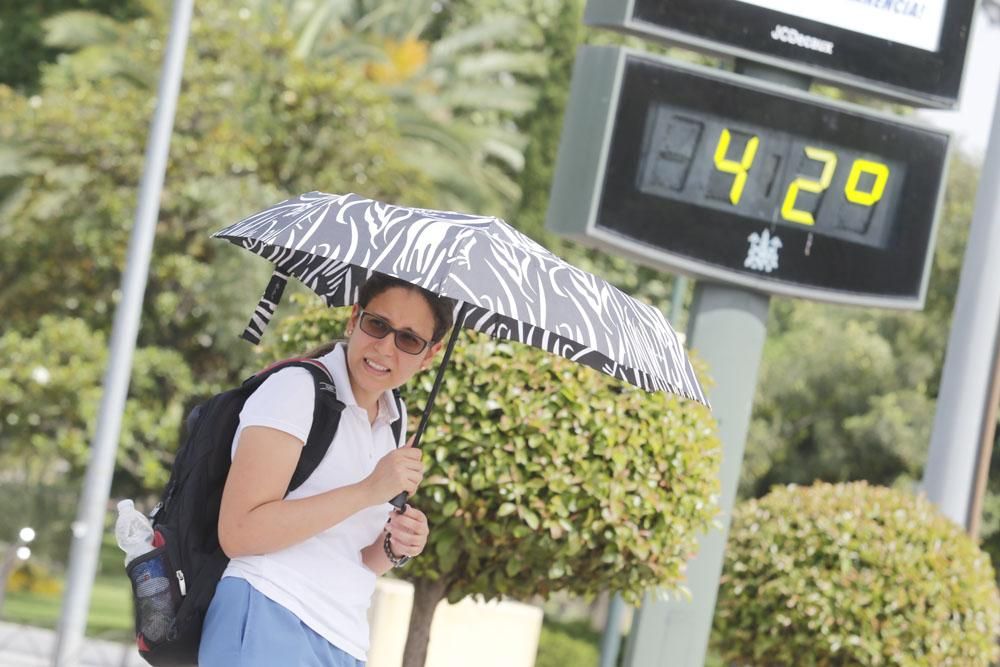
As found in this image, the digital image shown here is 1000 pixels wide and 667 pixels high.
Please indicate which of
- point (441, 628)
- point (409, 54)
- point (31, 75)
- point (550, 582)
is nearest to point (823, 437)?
point (409, 54)

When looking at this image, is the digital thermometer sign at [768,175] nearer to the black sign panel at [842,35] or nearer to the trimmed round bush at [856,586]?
the black sign panel at [842,35]

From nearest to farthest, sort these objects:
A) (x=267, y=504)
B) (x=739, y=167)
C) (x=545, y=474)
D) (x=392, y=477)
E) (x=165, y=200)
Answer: (x=267, y=504), (x=392, y=477), (x=545, y=474), (x=739, y=167), (x=165, y=200)

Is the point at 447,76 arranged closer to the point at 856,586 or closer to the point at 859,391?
the point at 859,391

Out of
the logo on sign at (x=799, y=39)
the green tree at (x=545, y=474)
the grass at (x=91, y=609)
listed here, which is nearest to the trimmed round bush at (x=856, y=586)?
the green tree at (x=545, y=474)

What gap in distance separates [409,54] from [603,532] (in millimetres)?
24500

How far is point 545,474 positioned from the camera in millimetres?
6988

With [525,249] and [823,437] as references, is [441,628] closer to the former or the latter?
[525,249]

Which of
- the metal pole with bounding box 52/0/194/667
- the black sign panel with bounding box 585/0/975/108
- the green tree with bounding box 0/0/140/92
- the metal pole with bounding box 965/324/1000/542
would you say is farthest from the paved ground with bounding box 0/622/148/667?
the green tree with bounding box 0/0/140/92

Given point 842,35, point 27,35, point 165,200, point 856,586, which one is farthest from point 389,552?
point 27,35

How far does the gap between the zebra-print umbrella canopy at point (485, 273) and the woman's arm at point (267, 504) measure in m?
0.47

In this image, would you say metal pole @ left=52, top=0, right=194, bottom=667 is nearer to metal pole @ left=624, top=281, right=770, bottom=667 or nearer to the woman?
metal pole @ left=624, top=281, right=770, bottom=667

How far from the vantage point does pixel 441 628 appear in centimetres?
1011

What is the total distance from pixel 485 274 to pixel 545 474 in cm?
323

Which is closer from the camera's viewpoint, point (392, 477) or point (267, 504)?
point (267, 504)
